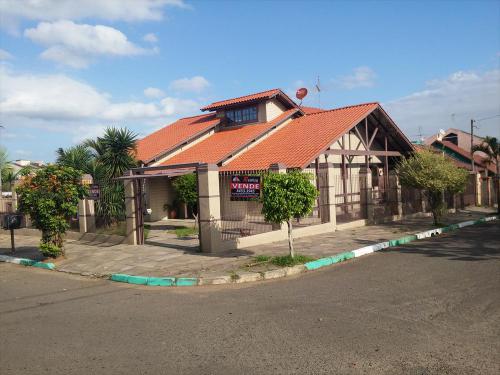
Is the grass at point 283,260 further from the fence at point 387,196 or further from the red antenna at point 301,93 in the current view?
the red antenna at point 301,93

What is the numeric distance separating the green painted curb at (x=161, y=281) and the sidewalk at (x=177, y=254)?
33cm

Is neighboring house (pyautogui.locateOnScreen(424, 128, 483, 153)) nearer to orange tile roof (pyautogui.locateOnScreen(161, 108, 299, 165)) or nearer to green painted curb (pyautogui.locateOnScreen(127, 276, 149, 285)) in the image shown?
orange tile roof (pyautogui.locateOnScreen(161, 108, 299, 165))

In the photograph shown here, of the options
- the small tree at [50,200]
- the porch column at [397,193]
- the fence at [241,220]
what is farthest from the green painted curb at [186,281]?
the porch column at [397,193]

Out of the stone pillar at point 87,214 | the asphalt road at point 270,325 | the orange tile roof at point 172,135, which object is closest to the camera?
the asphalt road at point 270,325

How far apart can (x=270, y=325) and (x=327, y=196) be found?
1077 cm

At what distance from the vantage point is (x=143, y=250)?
12781mm

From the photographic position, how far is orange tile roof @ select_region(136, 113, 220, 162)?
22.5 m

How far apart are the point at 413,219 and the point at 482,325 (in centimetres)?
1563

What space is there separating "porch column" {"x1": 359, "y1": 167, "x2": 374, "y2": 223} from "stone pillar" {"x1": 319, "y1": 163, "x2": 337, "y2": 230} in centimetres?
244

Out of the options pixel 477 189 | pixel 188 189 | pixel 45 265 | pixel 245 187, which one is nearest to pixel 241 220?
pixel 245 187

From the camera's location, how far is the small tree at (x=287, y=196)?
993 centimetres

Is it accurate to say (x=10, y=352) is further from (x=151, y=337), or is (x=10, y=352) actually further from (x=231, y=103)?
(x=231, y=103)

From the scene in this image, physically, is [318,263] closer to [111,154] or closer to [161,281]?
[161,281]

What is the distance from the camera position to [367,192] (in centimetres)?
1833
